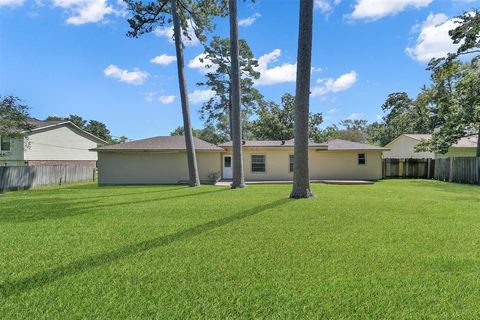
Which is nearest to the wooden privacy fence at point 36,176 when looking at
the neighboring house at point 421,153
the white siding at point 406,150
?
the neighboring house at point 421,153

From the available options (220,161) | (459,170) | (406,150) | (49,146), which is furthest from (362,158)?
(49,146)

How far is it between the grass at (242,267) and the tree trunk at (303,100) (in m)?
4.13

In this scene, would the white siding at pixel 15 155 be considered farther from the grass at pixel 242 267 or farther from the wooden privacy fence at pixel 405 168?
the wooden privacy fence at pixel 405 168

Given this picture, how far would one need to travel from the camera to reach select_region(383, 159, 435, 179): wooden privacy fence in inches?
1005

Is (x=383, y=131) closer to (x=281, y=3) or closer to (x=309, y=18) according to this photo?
(x=281, y=3)

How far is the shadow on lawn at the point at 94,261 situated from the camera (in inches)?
160

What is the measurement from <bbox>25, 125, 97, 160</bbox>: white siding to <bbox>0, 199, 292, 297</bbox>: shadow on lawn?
87.1 ft

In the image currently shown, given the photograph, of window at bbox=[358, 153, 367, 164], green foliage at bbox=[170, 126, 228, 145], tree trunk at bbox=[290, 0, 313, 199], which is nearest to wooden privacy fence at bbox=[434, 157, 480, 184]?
window at bbox=[358, 153, 367, 164]

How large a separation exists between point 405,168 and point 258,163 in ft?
35.5

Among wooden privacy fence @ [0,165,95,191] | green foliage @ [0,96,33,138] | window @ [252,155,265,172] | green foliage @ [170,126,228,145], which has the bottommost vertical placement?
wooden privacy fence @ [0,165,95,191]

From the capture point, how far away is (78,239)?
6469mm

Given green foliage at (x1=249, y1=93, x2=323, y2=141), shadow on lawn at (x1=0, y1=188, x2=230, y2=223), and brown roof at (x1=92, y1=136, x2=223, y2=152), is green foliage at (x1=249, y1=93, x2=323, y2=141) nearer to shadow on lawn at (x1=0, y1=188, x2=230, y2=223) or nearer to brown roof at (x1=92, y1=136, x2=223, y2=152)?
brown roof at (x1=92, y1=136, x2=223, y2=152)

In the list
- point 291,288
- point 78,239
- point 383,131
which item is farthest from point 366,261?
point 383,131

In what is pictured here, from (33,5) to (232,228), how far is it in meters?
14.6
